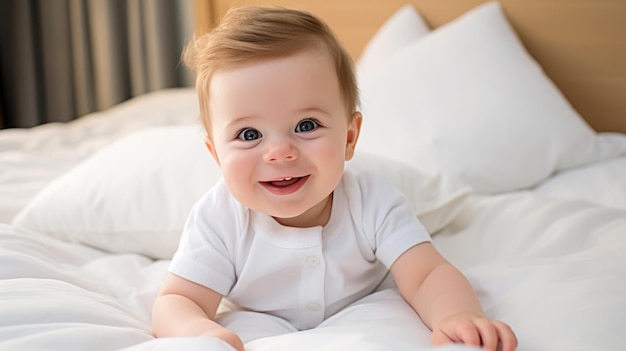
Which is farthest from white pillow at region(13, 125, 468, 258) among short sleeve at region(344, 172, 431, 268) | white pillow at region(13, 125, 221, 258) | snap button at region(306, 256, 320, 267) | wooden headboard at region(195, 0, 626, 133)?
wooden headboard at region(195, 0, 626, 133)

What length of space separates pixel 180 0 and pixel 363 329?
266 centimetres

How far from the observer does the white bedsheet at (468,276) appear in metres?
0.85

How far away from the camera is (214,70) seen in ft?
3.34

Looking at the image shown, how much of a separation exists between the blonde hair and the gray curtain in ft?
7.17

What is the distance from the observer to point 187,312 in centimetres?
97

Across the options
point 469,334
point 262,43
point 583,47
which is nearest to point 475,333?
point 469,334

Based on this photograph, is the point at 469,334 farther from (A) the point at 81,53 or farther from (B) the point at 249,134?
(A) the point at 81,53

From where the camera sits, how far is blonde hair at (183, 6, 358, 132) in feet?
3.24

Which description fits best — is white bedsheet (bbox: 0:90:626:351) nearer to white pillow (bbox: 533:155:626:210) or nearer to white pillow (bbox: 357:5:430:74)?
white pillow (bbox: 533:155:626:210)

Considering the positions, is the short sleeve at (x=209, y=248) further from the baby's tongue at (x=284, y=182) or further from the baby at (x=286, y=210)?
the baby's tongue at (x=284, y=182)

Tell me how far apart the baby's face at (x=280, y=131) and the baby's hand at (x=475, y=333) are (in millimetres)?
243

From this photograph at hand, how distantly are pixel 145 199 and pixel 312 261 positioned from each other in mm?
441

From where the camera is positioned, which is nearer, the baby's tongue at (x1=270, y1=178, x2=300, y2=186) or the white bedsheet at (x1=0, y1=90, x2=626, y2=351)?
the white bedsheet at (x1=0, y1=90, x2=626, y2=351)

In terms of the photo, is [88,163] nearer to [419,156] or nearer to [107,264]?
[107,264]
